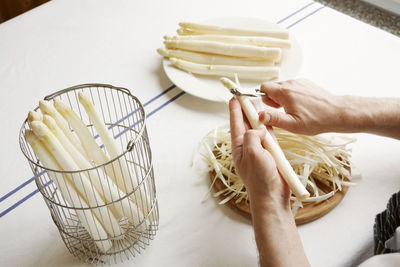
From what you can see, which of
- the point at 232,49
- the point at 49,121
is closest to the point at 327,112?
the point at 232,49

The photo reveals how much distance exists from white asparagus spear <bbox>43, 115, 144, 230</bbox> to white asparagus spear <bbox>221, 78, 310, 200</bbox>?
0.95 ft

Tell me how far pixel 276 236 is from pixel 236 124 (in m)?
0.26

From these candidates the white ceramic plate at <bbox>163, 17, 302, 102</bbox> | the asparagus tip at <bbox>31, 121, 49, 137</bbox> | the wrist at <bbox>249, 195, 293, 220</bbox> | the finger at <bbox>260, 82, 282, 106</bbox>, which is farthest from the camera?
the white ceramic plate at <bbox>163, 17, 302, 102</bbox>

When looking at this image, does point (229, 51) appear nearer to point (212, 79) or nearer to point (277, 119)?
point (212, 79)

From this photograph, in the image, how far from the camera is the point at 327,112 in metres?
0.93

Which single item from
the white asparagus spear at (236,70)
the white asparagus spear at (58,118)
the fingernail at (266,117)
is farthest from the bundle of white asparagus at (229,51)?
the white asparagus spear at (58,118)

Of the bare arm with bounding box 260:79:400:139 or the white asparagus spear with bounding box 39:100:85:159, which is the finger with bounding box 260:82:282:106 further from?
the white asparagus spear with bounding box 39:100:85:159

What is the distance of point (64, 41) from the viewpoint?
1.40 m

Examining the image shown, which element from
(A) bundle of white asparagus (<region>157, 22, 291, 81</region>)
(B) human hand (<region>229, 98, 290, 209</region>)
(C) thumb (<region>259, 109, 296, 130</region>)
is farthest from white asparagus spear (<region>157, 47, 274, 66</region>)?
(B) human hand (<region>229, 98, 290, 209</region>)

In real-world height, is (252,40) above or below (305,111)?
above

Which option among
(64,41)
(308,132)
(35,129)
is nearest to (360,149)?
(308,132)

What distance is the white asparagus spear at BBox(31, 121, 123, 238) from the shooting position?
0.65m

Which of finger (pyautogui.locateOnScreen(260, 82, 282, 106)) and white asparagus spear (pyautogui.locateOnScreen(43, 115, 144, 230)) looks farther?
finger (pyautogui.locateOnScreen(260, 82, 282, 106))

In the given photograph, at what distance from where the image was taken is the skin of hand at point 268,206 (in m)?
0.71
